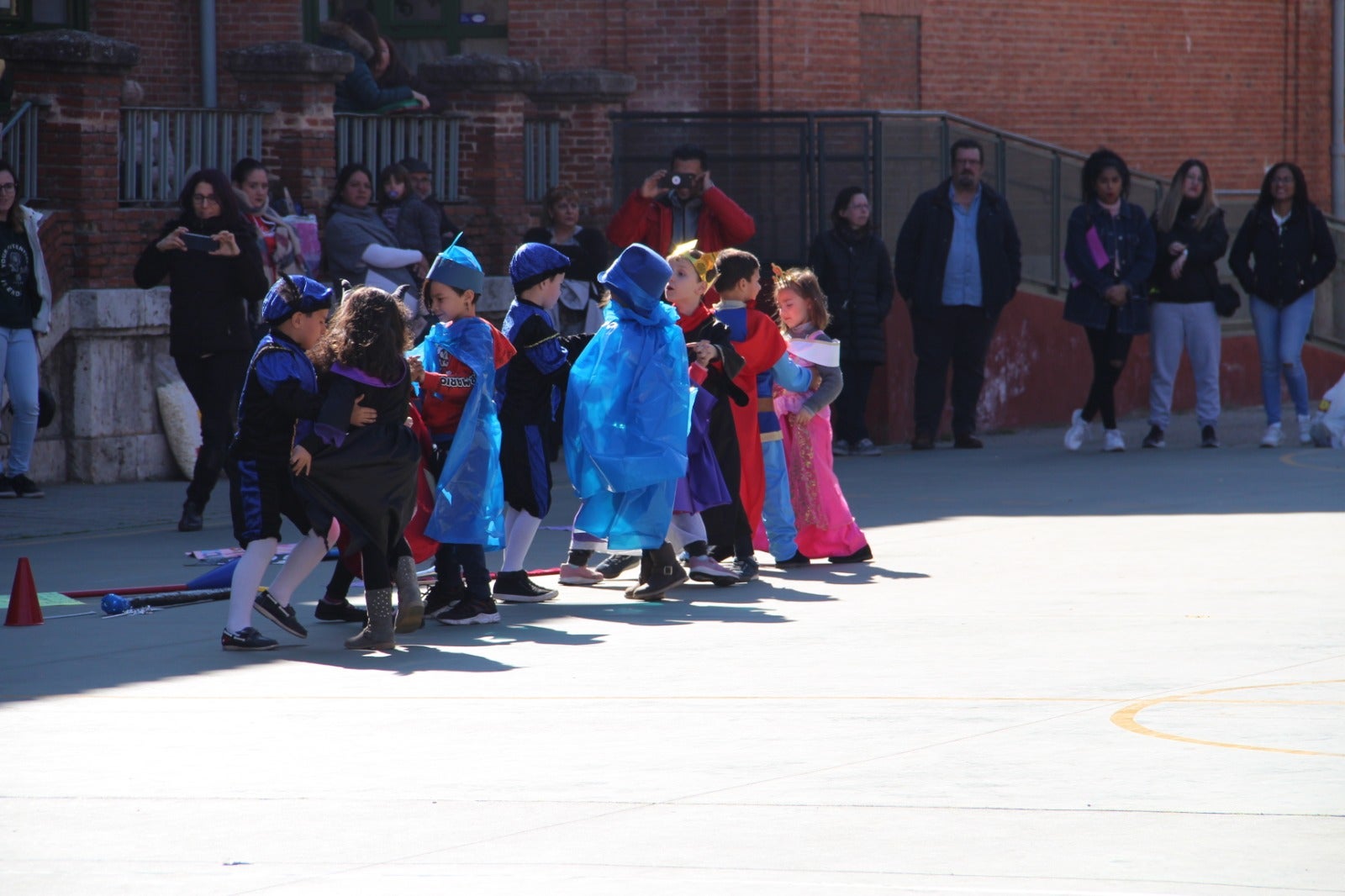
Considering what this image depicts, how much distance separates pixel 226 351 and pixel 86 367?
233 cm

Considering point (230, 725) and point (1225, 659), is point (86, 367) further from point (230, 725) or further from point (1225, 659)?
point (1225, 659)

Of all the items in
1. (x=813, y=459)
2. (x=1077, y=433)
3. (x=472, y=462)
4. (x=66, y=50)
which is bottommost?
(x=1077, y=433)

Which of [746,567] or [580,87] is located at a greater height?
[580,87]

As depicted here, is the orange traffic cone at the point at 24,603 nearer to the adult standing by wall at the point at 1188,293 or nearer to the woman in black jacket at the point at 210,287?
the woman in black jacket at the point at 210,287

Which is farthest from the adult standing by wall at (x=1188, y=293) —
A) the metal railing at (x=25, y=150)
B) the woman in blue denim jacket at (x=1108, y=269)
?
the metal railing at (x=25, y=150)

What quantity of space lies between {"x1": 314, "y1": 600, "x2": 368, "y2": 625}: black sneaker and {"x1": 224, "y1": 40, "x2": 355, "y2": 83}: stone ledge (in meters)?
7.30

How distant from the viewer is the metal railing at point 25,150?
47.7ft

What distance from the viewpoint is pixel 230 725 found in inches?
282

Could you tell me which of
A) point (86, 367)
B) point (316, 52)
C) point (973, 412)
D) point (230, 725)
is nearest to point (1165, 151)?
point (973, 412)

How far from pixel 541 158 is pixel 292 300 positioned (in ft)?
32.5

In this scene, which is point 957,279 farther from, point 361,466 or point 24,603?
point 24,603

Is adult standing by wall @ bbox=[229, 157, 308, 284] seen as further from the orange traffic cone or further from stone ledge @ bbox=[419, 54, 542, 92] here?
the orange traffic cone

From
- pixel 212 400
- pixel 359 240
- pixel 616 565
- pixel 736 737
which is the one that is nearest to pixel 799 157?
pixel 359 240

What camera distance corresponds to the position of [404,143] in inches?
677
